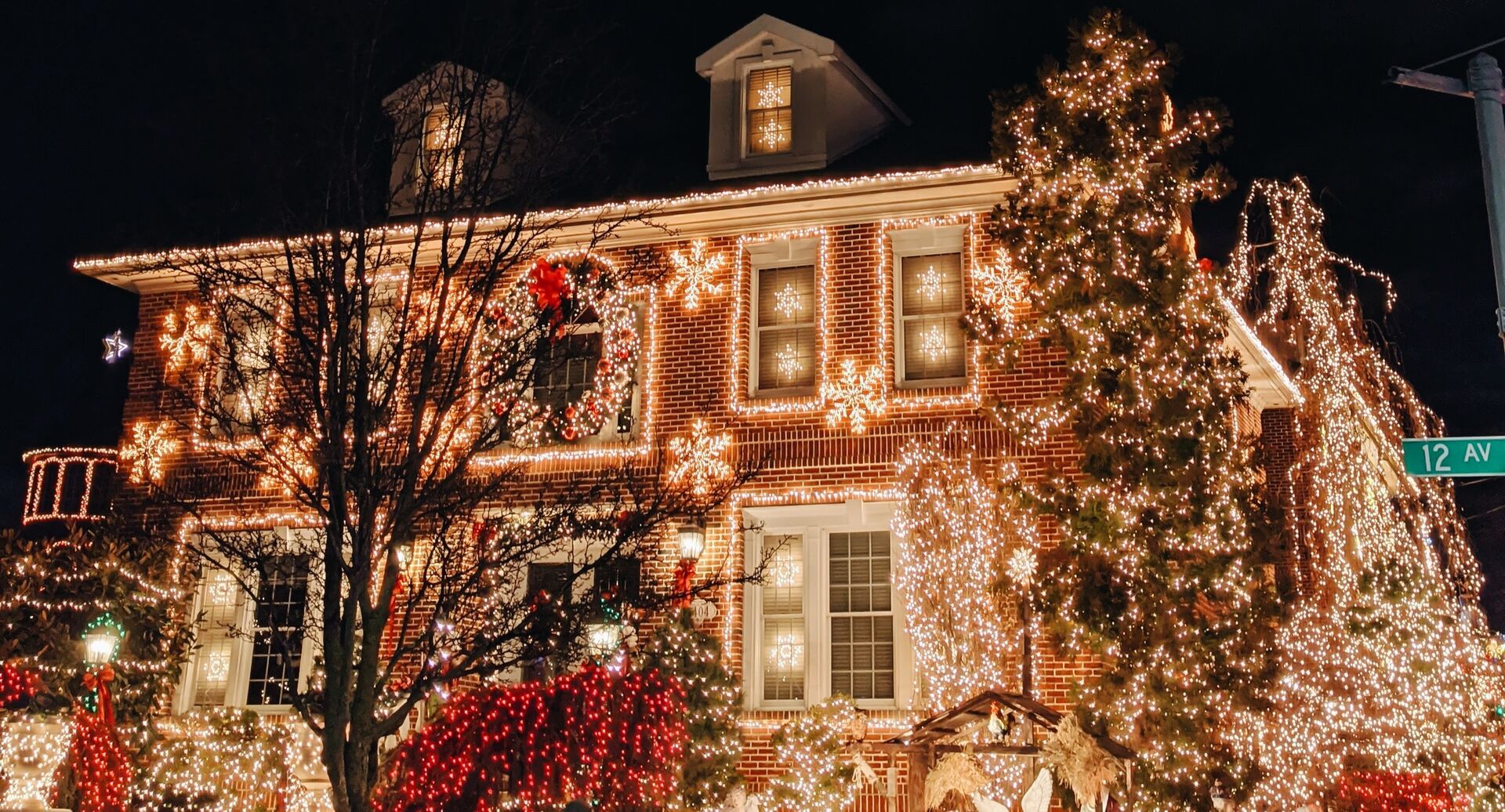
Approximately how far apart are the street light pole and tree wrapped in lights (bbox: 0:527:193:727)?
42.0ft

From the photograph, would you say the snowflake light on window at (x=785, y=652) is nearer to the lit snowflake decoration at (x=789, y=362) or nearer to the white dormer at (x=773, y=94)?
the lit snowflake decoration at (x=789, y=362)

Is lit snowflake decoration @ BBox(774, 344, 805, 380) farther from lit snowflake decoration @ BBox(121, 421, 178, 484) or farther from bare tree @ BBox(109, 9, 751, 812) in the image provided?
lit snowflake decoration @ BBox(121, 421, 178, 484)

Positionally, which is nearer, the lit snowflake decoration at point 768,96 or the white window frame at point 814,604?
the white window frame at point 814,604

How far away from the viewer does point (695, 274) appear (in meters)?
14.5

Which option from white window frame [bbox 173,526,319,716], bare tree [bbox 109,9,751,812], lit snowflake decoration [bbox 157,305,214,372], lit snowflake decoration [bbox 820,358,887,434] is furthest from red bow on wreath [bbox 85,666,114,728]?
lit snowflake decoration [bbox 820,358,887,434]

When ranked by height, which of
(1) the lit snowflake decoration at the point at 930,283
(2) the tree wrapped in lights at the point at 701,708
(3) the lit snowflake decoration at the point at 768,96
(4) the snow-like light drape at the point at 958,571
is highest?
(3) the lit snowflake decoration at the point at 768,96

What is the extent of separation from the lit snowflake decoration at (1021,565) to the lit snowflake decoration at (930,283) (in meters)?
3.25

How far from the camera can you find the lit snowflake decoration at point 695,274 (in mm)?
14422

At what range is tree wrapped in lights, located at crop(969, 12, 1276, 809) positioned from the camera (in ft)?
36.0

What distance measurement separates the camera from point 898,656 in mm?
13109

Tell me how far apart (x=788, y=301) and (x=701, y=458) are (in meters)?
2.13

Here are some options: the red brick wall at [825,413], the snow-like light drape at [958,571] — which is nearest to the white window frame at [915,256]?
the red brick wall at [825,413]

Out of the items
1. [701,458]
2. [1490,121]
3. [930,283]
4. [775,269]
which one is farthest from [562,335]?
[1490,121]

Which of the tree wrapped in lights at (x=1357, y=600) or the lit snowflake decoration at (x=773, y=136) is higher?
the lit snowflake decoration at (x=773, y=136)
